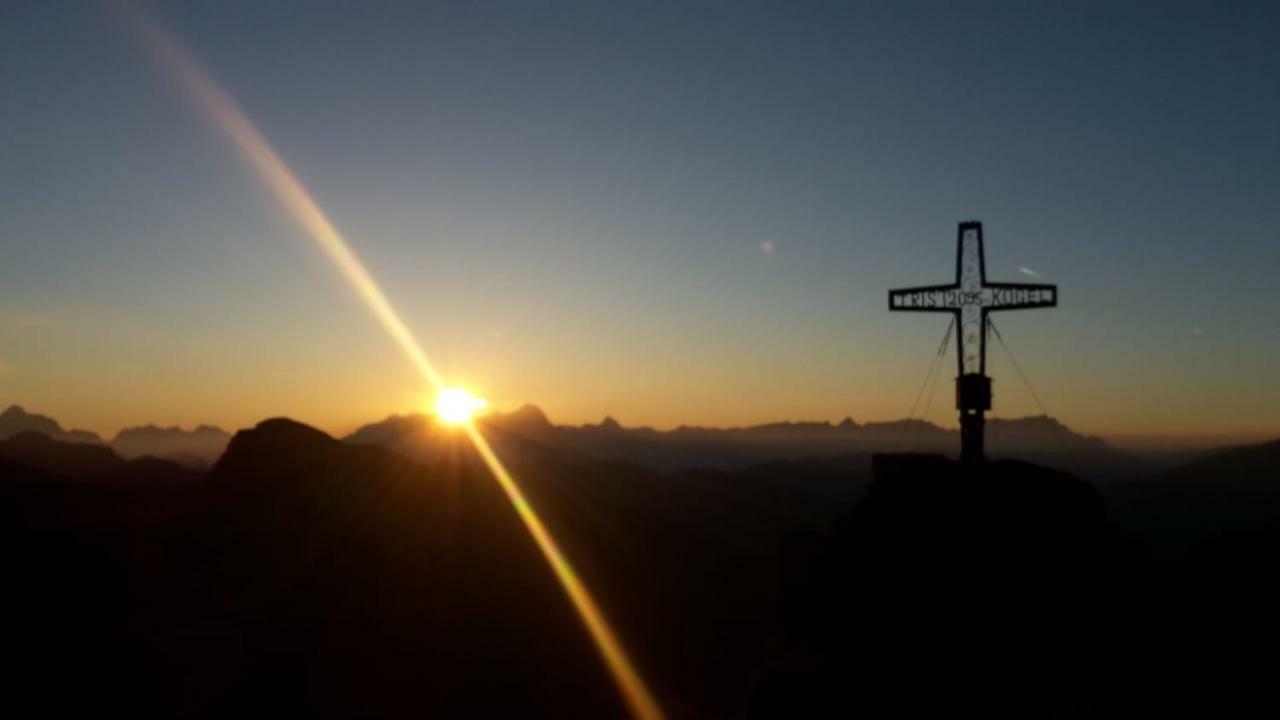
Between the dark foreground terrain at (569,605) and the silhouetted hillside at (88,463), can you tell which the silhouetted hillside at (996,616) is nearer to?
the dark foreground terrain at (569,605)

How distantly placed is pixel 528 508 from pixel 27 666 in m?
53.3

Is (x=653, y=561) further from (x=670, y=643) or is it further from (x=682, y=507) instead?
(x=682, y=507)

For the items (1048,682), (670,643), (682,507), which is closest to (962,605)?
(1048,682)

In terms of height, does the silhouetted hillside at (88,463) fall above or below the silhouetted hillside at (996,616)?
below

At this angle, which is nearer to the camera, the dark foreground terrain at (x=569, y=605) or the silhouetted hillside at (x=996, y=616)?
the silhouetted hillside at (x=996, y=616)

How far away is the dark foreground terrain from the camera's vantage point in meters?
27.8

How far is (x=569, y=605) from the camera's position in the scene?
71375 mm

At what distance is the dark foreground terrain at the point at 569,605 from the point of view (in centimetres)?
2777

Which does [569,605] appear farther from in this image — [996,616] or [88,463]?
[88,463]

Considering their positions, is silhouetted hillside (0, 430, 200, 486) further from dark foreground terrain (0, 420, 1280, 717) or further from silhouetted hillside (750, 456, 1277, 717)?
silhouetted hillside (750, 456, 1277, 717)

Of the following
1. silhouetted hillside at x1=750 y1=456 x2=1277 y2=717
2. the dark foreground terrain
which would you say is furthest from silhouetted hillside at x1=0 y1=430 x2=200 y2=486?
silhouetted hillside at x1=750 y1=456 x2=1277 y2=717

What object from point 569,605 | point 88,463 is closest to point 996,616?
point 569,605

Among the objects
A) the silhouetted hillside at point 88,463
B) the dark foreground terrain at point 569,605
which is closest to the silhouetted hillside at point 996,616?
the dark foreground terrain at point 569,605

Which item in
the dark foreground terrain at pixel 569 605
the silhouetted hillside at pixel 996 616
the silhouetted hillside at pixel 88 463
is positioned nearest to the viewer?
the silhouetted hillside at pixel 996 616
